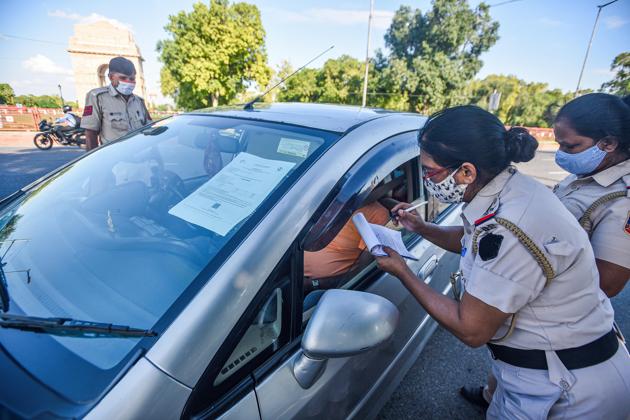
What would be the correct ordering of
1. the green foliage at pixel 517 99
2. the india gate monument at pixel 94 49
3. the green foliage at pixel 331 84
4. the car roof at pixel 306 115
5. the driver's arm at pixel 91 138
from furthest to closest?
the green foliage at pixel 517 99 < the green foliage at pixel 331 84 < the india gate monument at pixel 94 49 < the driver's arm at pixel 91 138 < the car roof at pixel 306 115

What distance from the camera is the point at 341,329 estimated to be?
83cm

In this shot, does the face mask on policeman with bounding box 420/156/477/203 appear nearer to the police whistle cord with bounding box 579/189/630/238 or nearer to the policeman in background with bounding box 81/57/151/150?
the police whistle cord with bounding box 579/189/630/238

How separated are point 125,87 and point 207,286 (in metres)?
3.43

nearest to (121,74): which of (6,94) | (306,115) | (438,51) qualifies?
(306,115)

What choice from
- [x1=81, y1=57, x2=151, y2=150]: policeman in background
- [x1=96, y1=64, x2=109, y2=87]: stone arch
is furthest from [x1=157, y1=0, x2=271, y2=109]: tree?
[x1=81, y1=57, x2=151, y2=150]: policeman in background

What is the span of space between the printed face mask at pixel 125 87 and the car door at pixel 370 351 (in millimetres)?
3163

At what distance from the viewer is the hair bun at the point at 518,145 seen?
112cm

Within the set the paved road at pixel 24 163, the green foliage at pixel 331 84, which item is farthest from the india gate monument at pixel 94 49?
the paved road at pixel 24 163

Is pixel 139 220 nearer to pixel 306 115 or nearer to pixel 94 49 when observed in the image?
pixel 306 115

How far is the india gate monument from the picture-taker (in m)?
28.0

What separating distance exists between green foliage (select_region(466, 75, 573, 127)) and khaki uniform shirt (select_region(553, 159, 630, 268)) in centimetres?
3668

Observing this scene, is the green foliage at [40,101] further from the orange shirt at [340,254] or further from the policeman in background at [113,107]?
the orange shirt at [340,254]

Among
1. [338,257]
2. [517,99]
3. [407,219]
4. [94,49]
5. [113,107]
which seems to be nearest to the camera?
[338,257]

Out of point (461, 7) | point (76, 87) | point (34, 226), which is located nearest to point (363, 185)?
point (34, 226)
